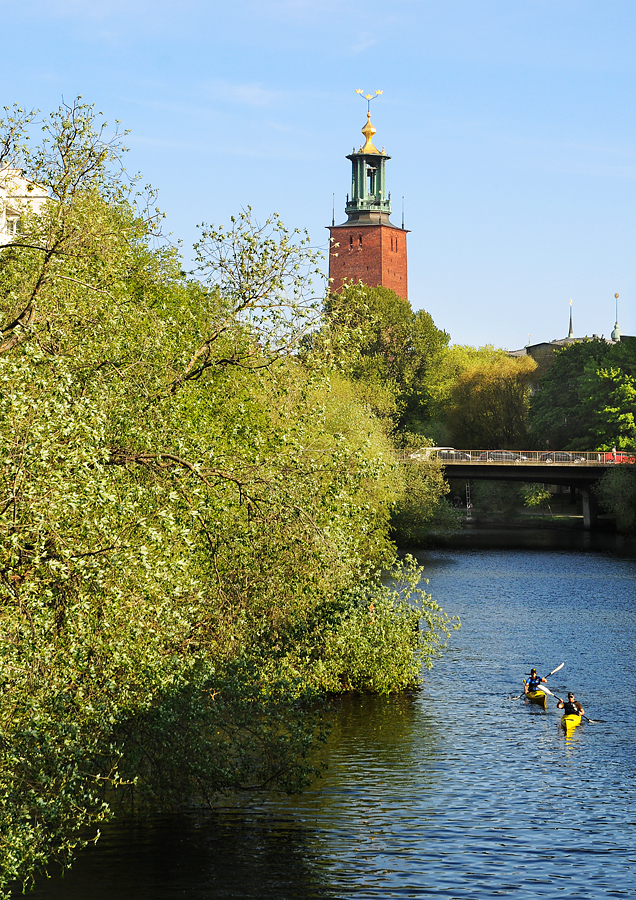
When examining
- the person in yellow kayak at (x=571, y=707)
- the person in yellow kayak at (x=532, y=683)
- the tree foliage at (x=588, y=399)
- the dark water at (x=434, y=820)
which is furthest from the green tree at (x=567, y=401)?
the person in yellow kayak at (x=571, y=707)

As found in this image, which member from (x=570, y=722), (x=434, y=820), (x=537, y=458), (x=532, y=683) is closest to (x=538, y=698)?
(x=532, y=683)

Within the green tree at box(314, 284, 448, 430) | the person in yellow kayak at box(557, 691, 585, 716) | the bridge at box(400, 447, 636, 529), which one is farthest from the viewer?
the green tree at box(314, 284, 448, 430)

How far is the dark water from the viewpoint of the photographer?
17.0 metres

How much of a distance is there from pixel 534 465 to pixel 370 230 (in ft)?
184

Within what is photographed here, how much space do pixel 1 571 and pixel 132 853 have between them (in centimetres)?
680

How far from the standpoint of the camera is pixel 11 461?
41.4ft

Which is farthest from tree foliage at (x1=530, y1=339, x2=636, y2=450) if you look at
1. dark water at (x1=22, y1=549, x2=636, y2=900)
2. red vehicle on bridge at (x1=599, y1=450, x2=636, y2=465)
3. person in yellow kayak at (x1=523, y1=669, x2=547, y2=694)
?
person in yellow kayak at (x1=523, y1=669, x2=547, y2=694)

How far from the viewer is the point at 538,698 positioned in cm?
2894

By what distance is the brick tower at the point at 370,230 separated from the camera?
12988 centimetres

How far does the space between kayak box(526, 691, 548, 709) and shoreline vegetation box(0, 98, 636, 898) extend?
221 inches

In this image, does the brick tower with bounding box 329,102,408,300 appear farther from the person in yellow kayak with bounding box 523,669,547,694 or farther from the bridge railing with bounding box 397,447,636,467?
the person in yellow kayak with bounding box 523,669,547,694

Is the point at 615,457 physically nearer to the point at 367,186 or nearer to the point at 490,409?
the point at 490,409

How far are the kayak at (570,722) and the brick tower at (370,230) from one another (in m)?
105

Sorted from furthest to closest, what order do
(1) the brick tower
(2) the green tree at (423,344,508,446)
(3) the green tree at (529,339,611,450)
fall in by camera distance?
(1) the brick tower < (2) the green tree at (423,344,508,446) < (3) the green tree at (529,339,611,450)
